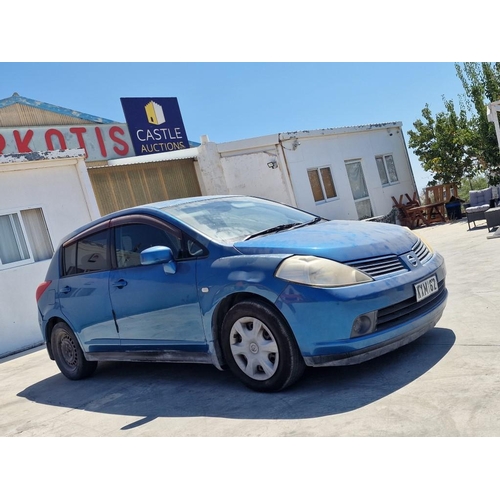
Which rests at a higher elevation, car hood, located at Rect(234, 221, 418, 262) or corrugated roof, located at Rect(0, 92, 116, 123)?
corrugated roof, located at Rect(0, 92, 116, 123)

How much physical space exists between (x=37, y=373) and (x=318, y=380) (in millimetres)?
4408

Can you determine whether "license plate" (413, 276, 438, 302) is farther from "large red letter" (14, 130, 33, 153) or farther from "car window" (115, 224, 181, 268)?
"large red letter" (14, 130, 33, 153)

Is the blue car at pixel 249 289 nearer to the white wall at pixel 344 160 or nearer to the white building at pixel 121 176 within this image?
the white building at pixel 121 176

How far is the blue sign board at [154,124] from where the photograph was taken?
22031mm

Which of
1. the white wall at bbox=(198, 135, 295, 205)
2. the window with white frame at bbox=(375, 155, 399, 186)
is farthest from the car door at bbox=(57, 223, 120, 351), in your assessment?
the window with white frame at bbox=(375, 155, 399, 186)

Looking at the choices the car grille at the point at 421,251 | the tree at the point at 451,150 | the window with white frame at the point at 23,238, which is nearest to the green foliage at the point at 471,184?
the tree at the point at 451,150

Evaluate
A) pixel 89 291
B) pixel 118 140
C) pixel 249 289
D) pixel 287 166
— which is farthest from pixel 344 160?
pixel 249 289

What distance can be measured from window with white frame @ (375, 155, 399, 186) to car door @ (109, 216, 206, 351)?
17.0 meters

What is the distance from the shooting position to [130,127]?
2184cm

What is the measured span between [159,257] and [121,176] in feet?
32.9

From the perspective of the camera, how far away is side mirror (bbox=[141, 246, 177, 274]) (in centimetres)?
496

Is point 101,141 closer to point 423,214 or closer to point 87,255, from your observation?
point 423,214

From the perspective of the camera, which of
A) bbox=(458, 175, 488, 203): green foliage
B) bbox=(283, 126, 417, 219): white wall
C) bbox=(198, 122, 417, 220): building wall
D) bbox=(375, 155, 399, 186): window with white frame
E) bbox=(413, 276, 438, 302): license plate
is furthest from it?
bbox=(458, 175, 488, 203): green foliage
